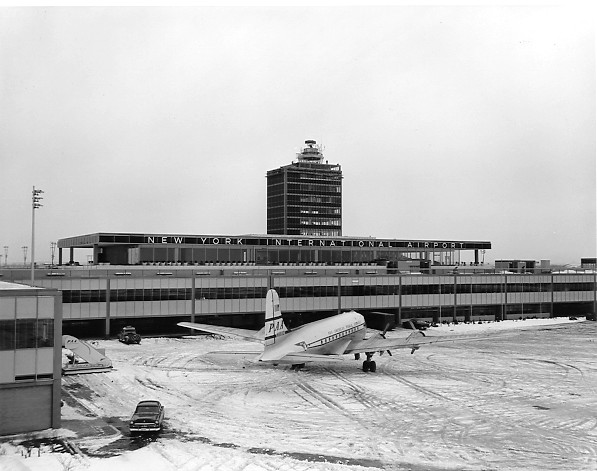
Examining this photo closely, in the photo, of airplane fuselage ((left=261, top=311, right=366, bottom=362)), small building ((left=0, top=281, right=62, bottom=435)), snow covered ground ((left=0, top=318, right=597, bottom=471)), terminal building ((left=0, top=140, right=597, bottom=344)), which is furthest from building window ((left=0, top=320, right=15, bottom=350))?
terminal building ((left=0, top=140, right=597, bottom=344))

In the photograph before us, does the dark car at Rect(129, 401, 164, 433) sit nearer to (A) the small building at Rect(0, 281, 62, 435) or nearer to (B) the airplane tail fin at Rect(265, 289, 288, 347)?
(A) the small building at Rect(0, 281, 62, 435)

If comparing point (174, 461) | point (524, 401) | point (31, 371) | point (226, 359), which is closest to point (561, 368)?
point (524, 401)

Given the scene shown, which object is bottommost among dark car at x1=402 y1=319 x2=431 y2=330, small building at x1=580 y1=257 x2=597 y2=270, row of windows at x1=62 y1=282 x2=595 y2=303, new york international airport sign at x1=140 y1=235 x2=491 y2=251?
dark car at x1=402 y1=319 x2=431 y2=330

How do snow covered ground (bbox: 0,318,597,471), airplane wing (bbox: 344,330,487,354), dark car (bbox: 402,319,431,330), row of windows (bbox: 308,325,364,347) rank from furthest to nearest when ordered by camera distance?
dark car (bbox: 402,319,431,330) < airplane wing (bbox: 344,330,487,354) < row of windows (bbox: 308,325,364,347) < snow covered ground (bbox: 0,318,597,471)

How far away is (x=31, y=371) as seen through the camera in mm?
35031

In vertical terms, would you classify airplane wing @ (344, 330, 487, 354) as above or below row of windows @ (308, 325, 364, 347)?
below

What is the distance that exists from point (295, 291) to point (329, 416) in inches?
1791

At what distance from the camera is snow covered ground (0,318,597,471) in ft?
101

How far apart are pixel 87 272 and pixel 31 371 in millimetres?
46842

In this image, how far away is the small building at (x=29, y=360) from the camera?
34.3 meters

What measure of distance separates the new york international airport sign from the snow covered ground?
42.9m

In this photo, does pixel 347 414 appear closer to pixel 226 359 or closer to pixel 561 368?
pixel 226 359

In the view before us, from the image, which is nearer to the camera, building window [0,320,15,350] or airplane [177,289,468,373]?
building window [0,320,15,350]

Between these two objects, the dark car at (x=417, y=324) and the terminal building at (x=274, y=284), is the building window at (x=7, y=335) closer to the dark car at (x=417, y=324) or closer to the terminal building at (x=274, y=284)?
the terminal building at (x=274, y=284)
